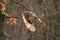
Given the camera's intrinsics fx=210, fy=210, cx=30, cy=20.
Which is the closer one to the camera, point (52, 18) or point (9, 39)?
point (9, 39)

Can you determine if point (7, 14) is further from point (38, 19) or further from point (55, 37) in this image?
point (55, 37)

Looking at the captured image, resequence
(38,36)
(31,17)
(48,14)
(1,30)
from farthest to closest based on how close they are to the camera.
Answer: (48,14) → (38,36) → (31,17) → (1,30)

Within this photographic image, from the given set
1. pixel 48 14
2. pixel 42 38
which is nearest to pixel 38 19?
pixel 42 38

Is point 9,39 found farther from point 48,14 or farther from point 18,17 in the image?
point 48,14

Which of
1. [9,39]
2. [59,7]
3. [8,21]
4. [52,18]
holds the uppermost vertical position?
[59,7]

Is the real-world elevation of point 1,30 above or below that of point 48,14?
below

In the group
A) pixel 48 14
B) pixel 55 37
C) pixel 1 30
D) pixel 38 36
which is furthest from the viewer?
pixel 55 37

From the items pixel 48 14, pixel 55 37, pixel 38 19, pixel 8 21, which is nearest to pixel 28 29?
pixel 38 19
